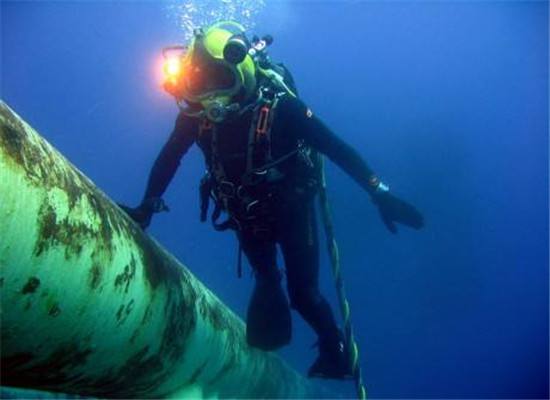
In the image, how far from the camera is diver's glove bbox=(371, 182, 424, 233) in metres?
3.72

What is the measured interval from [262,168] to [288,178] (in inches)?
12.4

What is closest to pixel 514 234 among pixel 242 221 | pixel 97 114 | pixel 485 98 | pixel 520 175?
pixel 520 175

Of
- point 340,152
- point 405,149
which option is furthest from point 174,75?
point 405,149

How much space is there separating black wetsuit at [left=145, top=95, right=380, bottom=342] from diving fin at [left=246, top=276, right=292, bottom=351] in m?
0.10

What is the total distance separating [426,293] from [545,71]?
62.4 feet

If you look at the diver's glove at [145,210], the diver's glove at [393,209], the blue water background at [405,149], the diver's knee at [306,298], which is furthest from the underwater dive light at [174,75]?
the blue water background at [405,149]

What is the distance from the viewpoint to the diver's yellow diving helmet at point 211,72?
133 inches

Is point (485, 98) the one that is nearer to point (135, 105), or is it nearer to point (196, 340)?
point (135, 105)

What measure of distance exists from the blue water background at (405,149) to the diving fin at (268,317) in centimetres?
2076

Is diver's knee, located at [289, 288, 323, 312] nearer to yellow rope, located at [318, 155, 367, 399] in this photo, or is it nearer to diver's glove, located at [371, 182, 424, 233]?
yellow rope, located at [318, 155, 367, 399]

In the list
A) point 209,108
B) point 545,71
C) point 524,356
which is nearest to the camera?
point 209,108

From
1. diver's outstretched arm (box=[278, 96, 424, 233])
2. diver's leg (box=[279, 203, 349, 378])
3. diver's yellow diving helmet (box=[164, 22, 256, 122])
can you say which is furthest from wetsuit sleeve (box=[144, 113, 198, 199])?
diver's leg (box=[279, 203, 349, 378])

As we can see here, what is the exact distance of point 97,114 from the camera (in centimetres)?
5184

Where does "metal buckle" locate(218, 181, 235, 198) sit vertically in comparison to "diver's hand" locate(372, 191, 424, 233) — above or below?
above
